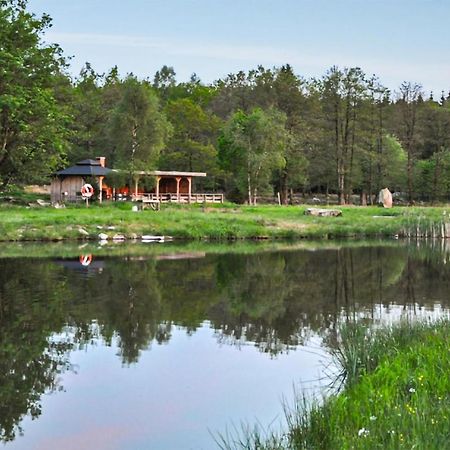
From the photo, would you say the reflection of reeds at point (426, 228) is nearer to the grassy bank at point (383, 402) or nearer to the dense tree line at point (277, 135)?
the dense tree line at point (277, 135)

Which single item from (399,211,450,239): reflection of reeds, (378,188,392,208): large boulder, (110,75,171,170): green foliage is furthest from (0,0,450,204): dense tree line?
(399,211,450,239): reflection of reeds

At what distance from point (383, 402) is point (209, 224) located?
33928 millimetres

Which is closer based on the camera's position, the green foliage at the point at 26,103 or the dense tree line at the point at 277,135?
the green foliage at the point at 26,103

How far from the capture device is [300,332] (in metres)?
15.8

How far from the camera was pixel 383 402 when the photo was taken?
7832 millimetres

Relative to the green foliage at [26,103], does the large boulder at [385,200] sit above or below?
below

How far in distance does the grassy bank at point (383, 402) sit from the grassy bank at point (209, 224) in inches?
1112

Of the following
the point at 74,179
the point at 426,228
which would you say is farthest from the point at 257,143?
the point at 426,228

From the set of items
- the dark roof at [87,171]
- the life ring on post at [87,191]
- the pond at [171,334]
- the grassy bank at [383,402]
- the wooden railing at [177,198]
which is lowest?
the pond at [171,334]

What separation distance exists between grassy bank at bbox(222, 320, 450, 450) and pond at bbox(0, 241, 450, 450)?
3.35 ft

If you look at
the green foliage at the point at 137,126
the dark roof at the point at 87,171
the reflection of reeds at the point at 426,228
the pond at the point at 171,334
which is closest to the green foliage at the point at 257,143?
the green foliage at the point at 137,126

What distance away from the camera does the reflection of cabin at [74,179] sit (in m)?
55.1

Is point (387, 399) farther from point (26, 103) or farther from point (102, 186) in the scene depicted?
point (102, 186)

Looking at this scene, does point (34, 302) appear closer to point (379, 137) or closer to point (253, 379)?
point (253, 379)
